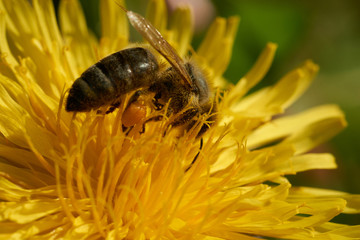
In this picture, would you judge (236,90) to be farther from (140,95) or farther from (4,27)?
(4,27)

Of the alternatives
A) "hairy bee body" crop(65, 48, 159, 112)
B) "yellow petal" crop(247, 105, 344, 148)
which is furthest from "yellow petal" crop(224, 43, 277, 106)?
"hairy bee body" crop(65, 48, 159, 112)

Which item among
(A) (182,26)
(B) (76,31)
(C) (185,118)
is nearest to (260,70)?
(A) (182,26)

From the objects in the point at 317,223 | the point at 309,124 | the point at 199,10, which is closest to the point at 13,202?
the point at 317,223

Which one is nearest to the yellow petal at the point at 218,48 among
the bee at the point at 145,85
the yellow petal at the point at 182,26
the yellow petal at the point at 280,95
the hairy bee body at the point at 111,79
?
the yellow petal at the point at 182,26

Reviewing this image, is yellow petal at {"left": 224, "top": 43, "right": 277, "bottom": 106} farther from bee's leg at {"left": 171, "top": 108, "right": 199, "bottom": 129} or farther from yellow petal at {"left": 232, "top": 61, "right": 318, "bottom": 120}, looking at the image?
bee's leg at {"left": 171, "top": 108, "right": 199, "bottom": 129}

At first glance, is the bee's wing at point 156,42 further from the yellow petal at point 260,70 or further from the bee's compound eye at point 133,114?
the yellow petal at point 260,70
